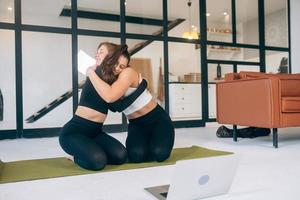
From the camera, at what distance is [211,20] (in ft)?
18.7

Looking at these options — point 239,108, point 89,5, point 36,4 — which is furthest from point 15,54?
point 239,108

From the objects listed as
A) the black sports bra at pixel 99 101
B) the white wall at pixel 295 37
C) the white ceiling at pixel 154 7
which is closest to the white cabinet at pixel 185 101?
the white ceiling at pixel 154 7

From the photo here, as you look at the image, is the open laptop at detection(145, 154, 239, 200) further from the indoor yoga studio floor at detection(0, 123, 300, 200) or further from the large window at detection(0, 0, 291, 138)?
the large window at detection(0, 0, 291, 138)

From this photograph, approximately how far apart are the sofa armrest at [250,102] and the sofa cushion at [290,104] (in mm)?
56

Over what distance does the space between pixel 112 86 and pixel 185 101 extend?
3.58m

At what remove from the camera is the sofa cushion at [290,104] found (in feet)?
9.29

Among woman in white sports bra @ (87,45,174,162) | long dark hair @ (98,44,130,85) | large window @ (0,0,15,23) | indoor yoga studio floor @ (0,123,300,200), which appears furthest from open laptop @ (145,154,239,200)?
large window @ (0,0,15,23)

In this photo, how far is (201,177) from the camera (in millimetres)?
1213

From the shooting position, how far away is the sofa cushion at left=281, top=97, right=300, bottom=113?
2.83 m

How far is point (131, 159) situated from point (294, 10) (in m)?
6.08

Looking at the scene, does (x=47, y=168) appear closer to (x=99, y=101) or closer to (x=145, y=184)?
(x=99, y=101)

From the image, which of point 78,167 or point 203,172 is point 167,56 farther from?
point 203,172

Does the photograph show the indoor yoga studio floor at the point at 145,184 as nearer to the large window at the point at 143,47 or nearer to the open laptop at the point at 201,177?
the open laptop at the point at 201,177

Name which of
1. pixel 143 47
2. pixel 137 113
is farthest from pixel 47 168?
pixel 143 47
